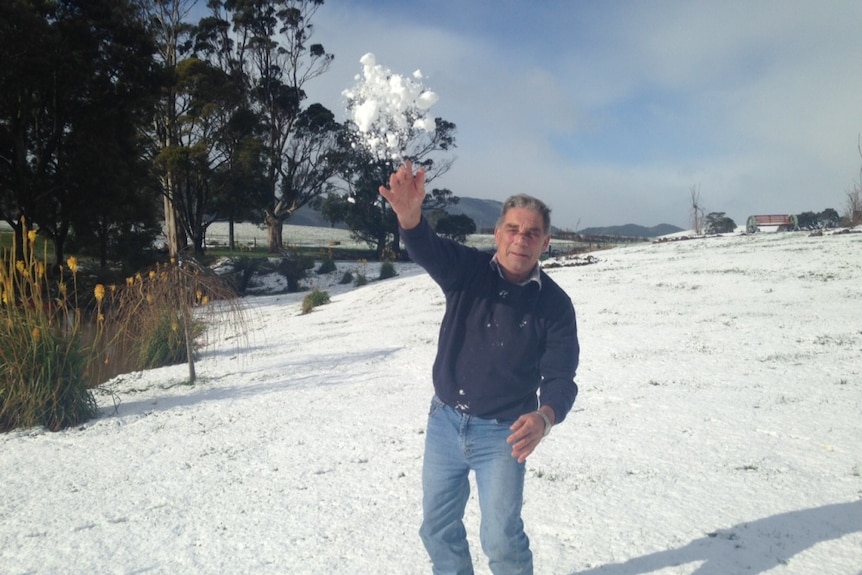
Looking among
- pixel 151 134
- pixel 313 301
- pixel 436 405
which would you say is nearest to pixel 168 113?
pixel 151 134

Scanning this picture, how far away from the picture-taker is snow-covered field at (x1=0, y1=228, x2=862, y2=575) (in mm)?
2875

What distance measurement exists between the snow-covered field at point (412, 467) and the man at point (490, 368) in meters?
0.69

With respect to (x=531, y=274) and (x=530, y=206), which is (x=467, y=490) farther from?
(x=530, y=206)

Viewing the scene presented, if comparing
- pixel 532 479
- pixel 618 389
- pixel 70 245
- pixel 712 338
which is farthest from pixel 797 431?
pixel 70 245

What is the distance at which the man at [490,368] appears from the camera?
2.07 meters

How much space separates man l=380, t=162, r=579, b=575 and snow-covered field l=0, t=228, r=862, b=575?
690 millimetres

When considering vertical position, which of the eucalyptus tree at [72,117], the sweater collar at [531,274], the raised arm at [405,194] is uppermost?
the eucalyptus tree at [72,117]

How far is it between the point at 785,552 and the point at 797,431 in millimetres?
1824

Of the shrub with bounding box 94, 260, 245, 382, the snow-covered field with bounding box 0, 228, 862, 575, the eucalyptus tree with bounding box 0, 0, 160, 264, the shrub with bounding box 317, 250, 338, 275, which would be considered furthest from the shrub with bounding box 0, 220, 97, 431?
the shrub with bounding box 317, 250, 338, 275

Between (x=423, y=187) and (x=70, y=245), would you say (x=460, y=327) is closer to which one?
(x=423, y=187)

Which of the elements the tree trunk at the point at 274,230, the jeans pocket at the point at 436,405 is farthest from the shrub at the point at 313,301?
the tree trunk at the point at 274,230

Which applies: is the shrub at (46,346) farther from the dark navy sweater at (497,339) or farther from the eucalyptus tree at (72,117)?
the eucalyptus tree at (72,117)

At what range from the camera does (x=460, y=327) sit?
2217 millimetres

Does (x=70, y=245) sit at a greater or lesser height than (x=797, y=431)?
greater
